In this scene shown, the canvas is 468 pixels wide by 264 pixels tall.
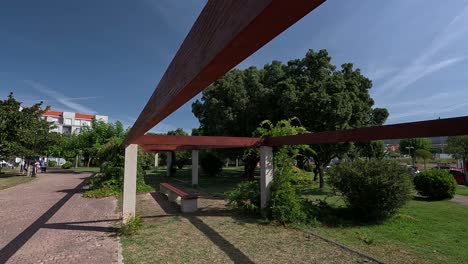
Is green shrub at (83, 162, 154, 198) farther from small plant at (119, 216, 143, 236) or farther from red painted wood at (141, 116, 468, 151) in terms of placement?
red painted wood at (141, 116, 468, 151)

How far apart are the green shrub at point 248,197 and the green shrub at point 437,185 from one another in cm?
841

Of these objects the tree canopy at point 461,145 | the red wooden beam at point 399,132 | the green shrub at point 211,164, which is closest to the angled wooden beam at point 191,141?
the red wooden beam at point 399,132

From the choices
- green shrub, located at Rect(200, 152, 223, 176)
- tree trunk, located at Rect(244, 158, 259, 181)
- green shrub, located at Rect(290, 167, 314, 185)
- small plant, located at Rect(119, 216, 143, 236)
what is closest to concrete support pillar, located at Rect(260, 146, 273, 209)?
green shrub, located at Rect(290, 167, 314, 185)

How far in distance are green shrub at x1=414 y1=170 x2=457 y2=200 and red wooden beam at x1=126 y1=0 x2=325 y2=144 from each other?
14009 mm

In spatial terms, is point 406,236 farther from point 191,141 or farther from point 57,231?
point 57,231

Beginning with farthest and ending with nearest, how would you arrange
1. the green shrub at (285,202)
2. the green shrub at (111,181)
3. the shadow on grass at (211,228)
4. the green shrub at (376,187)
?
the green shrub at (111,181)
the green shrub at (376,187)
the green shrub at (285,202)
the shadow on grass at (211,228)

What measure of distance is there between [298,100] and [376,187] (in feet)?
25.5

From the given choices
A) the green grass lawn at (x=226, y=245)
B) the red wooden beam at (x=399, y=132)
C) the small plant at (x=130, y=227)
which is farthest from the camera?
the small plant at (x=130, y=227)

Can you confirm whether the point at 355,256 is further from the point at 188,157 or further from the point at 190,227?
the point at 188,157

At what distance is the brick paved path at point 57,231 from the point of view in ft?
17.6

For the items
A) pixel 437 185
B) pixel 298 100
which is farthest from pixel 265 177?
pixel 437 185

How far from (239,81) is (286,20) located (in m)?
18.9

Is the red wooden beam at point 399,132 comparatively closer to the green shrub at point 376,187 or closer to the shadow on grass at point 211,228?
the green shrub at point 376,187

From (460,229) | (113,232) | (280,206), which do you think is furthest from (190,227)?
(460,229)
